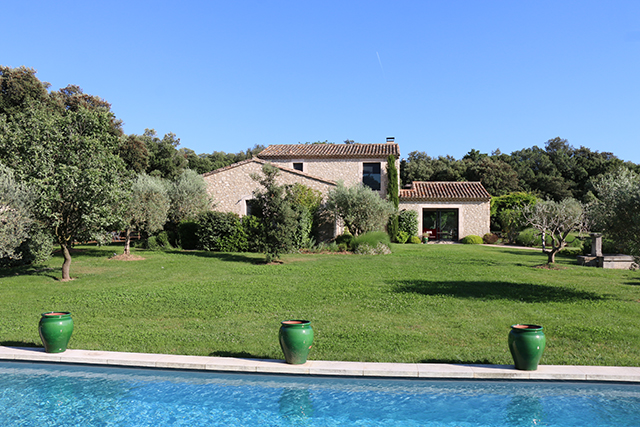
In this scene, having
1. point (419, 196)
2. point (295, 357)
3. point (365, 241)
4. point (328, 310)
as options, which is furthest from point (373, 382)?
point (419, 196)

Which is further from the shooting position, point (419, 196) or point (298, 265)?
point (419, 196)

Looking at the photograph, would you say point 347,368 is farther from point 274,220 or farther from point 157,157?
point 157,157

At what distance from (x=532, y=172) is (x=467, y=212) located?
1146 inches

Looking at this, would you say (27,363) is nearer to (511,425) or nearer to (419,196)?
(511,425)

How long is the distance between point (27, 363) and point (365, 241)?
703 inches

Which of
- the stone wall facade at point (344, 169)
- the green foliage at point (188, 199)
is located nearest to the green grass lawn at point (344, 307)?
the green foliage at point (188, 199)

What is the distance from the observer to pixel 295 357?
25.6 ft

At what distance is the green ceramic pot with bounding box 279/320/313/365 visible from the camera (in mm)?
7742

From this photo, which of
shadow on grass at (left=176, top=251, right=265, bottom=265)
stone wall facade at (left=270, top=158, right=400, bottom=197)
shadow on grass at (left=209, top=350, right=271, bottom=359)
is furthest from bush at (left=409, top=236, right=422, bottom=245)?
→ shadow on grass at (left=209, top=350, right=271, bottom=359)

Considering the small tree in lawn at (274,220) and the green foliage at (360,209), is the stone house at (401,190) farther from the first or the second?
the small tree in lawn at (274,220)

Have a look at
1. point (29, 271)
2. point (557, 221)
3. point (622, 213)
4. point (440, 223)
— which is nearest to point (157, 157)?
point (440, 223)

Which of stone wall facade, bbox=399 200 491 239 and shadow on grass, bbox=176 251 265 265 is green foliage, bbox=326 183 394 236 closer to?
shadow on grass, bbox=176 251 265 265

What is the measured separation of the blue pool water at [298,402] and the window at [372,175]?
28289mm

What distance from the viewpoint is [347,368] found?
24.8 feet
